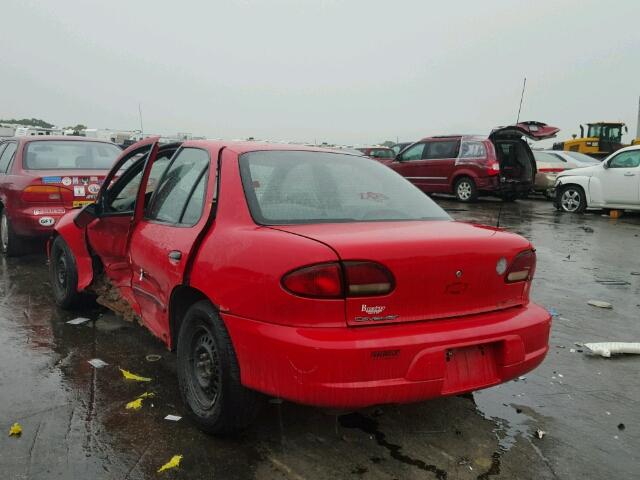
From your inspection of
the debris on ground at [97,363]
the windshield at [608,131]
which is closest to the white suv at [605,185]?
the debris on ground at [97,363]

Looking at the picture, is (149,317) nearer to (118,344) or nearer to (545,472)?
(118,344)

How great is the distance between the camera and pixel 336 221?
2943 mm

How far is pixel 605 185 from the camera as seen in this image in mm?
13219

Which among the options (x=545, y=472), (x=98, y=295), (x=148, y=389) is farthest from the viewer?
(x=98, y=295)

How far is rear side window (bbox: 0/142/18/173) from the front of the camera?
761cm

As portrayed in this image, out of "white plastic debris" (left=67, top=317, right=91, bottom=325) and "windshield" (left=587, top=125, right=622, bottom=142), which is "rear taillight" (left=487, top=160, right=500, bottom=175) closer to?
"white plastic debris" (left=67, top=317, right=91, bottom=325)

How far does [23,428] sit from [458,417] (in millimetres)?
2394

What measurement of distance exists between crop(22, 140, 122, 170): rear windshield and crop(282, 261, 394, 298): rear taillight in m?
5.95

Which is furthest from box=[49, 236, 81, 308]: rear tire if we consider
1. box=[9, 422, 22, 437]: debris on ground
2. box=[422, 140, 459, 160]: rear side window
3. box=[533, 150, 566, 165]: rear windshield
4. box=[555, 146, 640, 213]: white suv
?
box=[533, 150, 566, 165]: rear windshield

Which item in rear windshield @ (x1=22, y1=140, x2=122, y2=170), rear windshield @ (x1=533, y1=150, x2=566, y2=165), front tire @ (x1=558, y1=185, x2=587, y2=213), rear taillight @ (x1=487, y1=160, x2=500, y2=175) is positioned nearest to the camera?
rear windshield @ (x1=22, y1=140, x2=122, y2=170)

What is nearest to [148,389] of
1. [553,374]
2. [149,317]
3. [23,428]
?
[149,317]

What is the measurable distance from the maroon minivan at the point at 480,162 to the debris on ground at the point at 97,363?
41.3 ft

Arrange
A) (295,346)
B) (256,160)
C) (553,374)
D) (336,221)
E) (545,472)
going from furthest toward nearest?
(553,374) < (256,160) < (336,221) < (545,472) < (295,346)

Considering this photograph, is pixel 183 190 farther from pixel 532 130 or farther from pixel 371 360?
pixel 532 130
